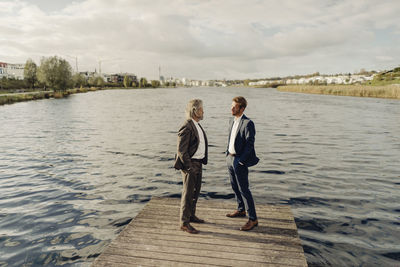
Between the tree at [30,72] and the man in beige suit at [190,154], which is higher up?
the tree at [30,72]

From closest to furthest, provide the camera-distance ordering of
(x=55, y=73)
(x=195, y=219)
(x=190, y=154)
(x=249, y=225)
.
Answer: (x=190, y=154) → (x=249, y=225) → (x=195, y=219) → (x=55, y=73)

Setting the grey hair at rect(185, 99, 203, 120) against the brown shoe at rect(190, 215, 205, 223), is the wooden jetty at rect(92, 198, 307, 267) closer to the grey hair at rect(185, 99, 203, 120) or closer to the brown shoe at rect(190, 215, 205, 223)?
the brown shoe at rect(190, 215, 205, 223)

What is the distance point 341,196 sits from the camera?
33.6ft

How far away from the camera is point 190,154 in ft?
18.9

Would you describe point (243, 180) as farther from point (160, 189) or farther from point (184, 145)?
point (160, 189)

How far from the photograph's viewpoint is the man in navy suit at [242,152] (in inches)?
229

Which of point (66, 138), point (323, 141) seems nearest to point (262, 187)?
point (323, 141)

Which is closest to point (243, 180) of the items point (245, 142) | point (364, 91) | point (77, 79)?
point (245, 142)

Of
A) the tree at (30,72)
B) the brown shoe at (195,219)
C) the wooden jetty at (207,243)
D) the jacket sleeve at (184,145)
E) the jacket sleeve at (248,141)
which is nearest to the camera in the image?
the wooden jetty at (207,243)

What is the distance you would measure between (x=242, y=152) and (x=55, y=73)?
92.9 m

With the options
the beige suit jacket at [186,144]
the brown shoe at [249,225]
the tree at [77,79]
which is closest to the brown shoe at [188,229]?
the brown shoe at [249,225]

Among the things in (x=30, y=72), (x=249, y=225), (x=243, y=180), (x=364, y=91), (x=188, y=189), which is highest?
(x=30, y=72)

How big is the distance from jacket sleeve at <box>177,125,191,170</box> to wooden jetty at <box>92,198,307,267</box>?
162 cm

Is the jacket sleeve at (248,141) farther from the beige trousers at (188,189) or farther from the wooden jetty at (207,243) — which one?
the wooden jetty at (207,243)
